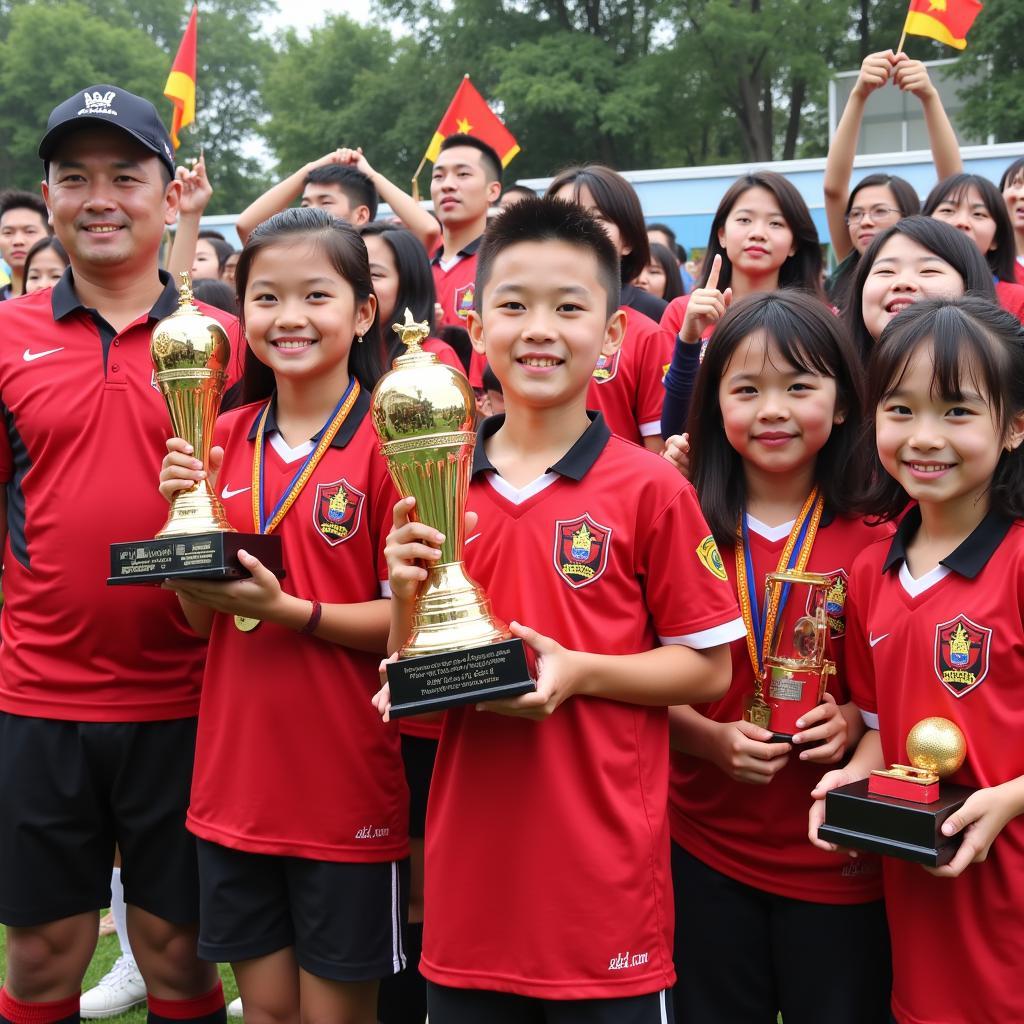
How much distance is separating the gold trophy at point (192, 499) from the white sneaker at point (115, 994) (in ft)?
6.09

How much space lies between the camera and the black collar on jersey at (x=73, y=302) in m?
2.98

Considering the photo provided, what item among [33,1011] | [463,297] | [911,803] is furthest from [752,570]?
[463,297]

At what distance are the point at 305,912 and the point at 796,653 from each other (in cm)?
127

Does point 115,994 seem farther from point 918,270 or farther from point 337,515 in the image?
point 918,270

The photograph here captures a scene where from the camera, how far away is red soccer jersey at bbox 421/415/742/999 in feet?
7.04

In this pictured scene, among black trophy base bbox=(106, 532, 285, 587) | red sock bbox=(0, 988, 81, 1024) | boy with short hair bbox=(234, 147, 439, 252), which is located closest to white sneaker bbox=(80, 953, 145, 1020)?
red sock bbox=(0, 988, 81, 1024)

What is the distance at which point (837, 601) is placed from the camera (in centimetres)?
258

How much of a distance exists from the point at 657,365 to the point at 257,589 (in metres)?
1.91

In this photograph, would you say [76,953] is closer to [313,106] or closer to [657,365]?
[657,365]

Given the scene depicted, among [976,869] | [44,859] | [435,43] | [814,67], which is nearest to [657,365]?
[976,869]

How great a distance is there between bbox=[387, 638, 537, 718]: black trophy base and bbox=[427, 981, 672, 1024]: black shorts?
0.60 m

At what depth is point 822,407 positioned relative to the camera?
2.62m

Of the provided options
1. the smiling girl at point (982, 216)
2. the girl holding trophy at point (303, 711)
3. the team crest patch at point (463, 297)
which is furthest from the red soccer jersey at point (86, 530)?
the smiling girl at point (982, 216)

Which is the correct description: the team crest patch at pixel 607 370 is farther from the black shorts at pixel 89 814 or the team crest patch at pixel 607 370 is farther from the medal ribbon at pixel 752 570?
the black shorts at pixel 89 814
